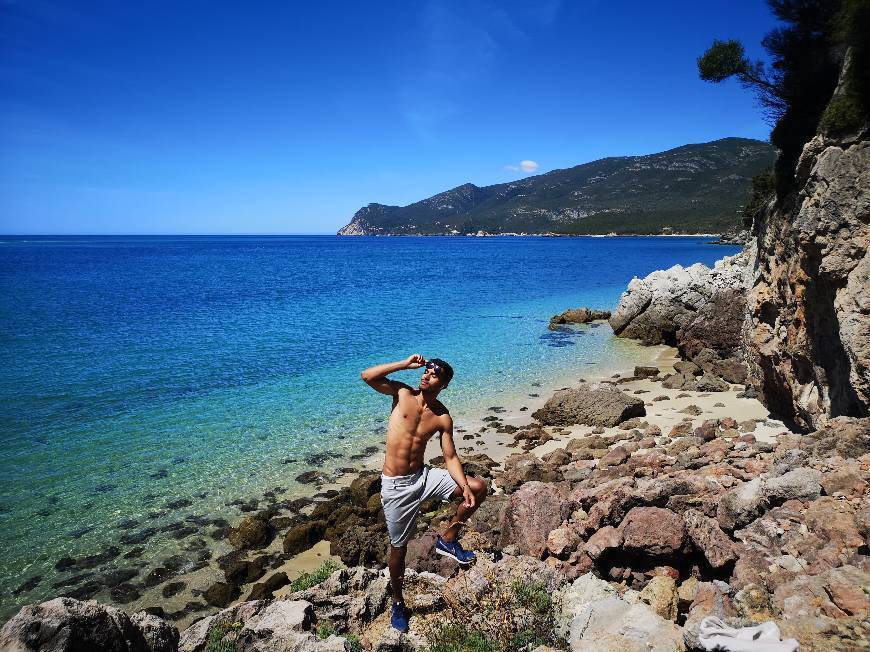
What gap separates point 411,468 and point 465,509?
0.82 m

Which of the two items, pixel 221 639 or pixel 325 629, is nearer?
pixel 221 639

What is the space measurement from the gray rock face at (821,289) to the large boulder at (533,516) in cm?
551

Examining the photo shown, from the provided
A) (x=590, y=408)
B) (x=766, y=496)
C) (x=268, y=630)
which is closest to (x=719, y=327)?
(x=590, y=408)

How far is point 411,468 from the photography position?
5.91 metres

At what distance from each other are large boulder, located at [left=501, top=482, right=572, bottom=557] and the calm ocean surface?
7246mm

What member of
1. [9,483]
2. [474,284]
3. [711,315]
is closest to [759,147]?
[474,284]

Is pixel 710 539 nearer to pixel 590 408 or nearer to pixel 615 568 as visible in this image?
pixel 615 568

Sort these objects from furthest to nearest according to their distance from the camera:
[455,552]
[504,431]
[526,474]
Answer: [504,431]
[526,474]
[455,552]

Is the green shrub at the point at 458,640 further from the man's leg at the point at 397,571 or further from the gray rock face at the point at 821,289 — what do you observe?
the gray rock face at the point at 821,289

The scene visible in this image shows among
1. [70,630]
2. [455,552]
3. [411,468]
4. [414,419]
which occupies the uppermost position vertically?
[414,419]

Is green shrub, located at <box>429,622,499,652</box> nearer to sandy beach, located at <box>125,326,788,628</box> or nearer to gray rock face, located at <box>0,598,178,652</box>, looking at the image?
gray rock face, located at <box>0,598,178,652</box>

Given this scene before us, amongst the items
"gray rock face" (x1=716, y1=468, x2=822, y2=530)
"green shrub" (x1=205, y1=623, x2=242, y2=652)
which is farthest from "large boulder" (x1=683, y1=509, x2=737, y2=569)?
"green shrub" (x1=205, y1=623, x2=242, y2=652)

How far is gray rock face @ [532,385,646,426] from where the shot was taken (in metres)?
16.4

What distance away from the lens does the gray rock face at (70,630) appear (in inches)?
154
